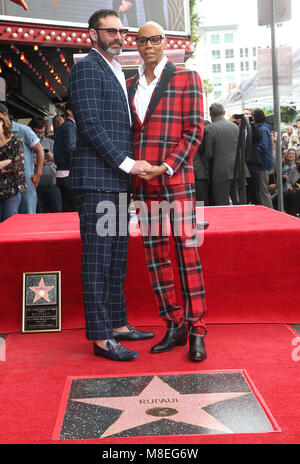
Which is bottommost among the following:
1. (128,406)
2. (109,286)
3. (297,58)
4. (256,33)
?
(128,406)

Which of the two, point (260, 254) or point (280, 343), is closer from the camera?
point (280, 343)

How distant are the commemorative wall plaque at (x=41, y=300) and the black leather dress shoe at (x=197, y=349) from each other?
3.41 ft

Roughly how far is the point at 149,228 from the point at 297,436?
1388 mm

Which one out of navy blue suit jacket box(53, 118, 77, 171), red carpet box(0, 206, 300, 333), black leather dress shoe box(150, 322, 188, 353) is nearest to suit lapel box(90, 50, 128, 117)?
red carpet box(0, 206, 300, 333)

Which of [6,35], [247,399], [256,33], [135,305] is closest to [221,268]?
[135,305]

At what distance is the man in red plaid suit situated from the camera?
2.83 meters

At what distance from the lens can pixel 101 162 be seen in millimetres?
2871

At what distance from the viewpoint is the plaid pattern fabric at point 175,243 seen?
9.53 feet

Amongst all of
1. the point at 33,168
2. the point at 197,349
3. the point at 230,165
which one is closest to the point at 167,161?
the point at 197,349

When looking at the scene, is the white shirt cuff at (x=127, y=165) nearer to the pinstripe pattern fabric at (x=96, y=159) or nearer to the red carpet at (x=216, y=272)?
the pinstripe pattern fabric at (x=96, y=159)

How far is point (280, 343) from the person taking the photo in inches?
124

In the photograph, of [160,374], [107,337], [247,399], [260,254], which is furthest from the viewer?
[260,254]
